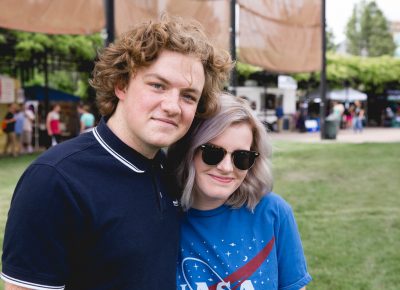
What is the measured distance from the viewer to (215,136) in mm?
2006

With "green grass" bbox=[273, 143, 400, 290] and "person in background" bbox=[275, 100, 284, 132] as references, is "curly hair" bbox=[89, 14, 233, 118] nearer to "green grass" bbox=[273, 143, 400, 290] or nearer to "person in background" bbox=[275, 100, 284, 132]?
"green grass" bbox=[273, 143, 400, 290]

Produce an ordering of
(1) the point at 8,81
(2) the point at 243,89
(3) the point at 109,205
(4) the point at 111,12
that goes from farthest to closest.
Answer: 1. (2) the point at 243,89
2. (1) the point at 8,81
3. (4) the point at 111,12
4. (3) the point at 109,205

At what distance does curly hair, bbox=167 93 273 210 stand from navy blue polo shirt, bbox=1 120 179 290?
0.28 m

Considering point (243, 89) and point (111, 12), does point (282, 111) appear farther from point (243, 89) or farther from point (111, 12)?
point (111, 12)

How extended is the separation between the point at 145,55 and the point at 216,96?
43 cm

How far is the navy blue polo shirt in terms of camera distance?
4.72ft

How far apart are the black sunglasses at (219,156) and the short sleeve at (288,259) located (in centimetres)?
28

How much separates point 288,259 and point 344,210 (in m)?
5.49

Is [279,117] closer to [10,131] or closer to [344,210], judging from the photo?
[10,131]

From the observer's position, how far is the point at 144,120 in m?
1.74

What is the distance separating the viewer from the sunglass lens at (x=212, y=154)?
1990 millimetres

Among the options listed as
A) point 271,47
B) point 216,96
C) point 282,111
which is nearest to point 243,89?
point 282,111

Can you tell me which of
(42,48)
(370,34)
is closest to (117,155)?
(42,48)

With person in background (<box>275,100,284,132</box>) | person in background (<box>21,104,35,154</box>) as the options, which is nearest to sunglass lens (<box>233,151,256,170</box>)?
person in background (<box>21,104,35,154</box>)
